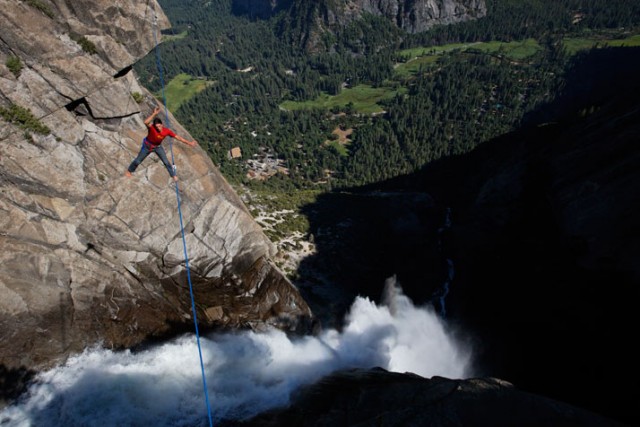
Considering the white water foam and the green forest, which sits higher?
the white water foam

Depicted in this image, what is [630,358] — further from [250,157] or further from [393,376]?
[250,157]

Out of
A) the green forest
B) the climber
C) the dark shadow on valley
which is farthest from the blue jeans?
the green forest

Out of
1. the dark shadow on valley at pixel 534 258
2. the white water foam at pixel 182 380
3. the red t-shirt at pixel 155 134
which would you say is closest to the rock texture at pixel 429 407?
the white water foam at pixel 182 380

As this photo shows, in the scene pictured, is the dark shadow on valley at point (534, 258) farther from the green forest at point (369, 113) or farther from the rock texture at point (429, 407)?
the green forest at point (369, 113)

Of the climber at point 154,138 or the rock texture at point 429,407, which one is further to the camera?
the climber at point 154,138

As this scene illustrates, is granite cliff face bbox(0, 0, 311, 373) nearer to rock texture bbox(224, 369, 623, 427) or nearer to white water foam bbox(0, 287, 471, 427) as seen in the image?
white water foam bbox(0, 287, 471, 427)

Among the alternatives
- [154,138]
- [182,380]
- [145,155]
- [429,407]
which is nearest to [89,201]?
[145,155]

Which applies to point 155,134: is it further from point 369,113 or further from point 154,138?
point 369,113
